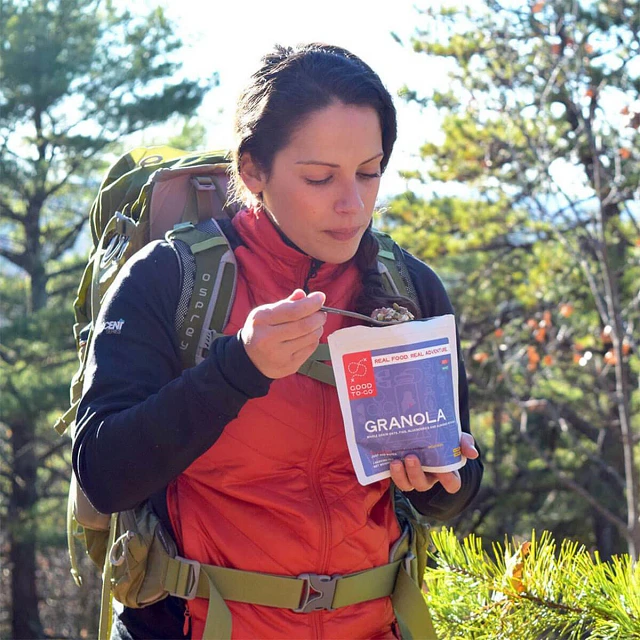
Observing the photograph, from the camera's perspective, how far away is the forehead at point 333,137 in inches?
66.4

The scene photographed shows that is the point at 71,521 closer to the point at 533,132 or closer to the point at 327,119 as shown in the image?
the point at 327,119

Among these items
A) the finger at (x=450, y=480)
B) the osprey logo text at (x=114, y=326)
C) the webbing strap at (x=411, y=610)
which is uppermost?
the osprey logo text at (x=114, y=326)

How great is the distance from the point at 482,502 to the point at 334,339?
32.6 ft

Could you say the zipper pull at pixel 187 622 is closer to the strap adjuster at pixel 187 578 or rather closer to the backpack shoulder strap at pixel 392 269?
the strap adjuster at pixel 187 578

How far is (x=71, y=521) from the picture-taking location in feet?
6.63

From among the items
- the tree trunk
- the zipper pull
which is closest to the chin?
the zipper pull

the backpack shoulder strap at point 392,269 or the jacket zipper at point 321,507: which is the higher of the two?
the backpack shoulder strap at point 392,269

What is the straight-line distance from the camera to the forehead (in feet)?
5.54

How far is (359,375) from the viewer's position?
5.21 ft

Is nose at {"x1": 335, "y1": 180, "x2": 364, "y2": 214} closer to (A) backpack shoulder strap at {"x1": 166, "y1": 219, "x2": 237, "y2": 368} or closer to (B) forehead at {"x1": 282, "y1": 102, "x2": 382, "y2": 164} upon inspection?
(B) forehead at {"x1": 282, "y1": 102, "x2": 382, "y2": 164}

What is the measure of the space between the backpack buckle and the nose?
0.65 metres

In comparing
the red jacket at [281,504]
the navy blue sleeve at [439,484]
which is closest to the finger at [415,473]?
the red jacket at [281,504]

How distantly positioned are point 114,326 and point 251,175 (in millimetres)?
425

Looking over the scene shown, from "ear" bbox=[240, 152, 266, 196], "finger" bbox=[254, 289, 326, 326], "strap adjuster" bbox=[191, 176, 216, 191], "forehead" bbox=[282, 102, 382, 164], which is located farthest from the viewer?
"strap adjuster" bbox=[191, 176, 216, 191]
